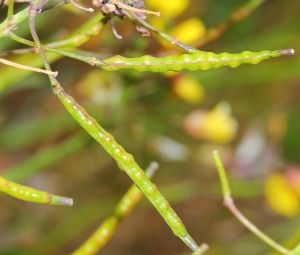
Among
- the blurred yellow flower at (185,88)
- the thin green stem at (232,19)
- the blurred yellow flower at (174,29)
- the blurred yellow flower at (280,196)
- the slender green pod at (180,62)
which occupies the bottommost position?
the blurred yellow flower at (280,196)

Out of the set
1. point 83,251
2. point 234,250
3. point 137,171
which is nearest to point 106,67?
point 137,171

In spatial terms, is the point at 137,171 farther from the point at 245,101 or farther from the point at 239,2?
the point at 245,101

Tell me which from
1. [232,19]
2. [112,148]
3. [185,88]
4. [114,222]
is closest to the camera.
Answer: [112,148]

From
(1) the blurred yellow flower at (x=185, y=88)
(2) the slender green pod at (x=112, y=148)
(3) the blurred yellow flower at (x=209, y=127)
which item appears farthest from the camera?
(3) the blurred yellow flower at (x=209, y=127)

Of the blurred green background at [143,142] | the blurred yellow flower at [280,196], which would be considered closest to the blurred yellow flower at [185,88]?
the blurred green background at [143,142]

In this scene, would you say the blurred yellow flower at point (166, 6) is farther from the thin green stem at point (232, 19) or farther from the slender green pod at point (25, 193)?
the slender green pod at point (25, 193)

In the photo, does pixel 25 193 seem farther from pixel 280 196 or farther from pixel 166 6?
pixel 280 196

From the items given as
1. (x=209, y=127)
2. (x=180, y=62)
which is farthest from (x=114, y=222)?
(x=209, y=127)
